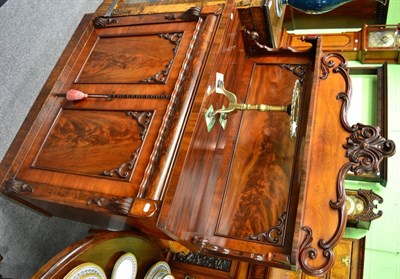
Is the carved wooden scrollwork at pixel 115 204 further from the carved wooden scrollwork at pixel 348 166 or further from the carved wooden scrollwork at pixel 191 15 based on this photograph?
the carved wooden scrollwork at pixel 191 15

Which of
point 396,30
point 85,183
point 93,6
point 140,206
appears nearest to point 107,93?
point 85,183

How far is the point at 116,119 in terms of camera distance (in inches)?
47.8

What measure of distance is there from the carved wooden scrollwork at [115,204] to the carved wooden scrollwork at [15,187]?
27cm

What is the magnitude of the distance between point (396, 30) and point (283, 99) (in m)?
1.69

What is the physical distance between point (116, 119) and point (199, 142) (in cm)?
34

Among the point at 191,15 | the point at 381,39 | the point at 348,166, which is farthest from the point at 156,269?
the point at 381,39

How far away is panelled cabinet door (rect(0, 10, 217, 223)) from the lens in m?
1.04

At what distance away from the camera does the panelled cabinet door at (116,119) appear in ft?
3.42

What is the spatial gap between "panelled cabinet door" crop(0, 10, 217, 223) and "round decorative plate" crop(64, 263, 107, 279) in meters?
0.16

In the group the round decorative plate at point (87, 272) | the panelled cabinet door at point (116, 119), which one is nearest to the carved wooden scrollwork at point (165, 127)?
the panelled cabinet door at point (116, 119)

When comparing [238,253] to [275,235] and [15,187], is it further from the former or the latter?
[15,187]

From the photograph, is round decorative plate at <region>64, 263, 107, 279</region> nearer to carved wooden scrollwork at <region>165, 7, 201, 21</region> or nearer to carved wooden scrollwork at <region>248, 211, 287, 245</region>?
carved wooden scrollwork at <region>248, 211, 287, 245</region>

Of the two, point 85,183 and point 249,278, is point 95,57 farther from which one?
point 249,278

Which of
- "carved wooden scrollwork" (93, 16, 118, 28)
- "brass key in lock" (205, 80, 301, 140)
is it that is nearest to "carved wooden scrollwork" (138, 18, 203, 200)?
"brass key in lock" (205, 80, 301, 140)
